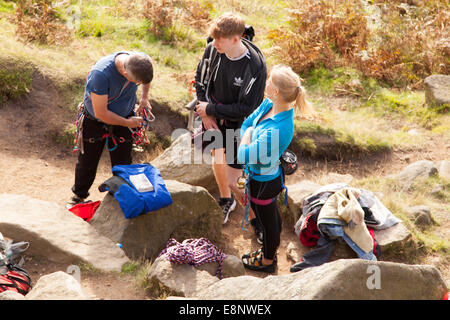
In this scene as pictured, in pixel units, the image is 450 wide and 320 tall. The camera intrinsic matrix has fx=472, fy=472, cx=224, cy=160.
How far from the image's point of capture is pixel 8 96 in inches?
274

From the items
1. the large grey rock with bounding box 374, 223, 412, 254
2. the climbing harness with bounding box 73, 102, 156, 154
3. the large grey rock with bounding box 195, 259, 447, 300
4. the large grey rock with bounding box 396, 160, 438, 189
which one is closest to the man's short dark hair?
the climbing harness with bounding box 73, 102, 156, 154

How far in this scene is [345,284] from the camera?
3137 mm

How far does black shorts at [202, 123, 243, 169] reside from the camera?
17.3ft

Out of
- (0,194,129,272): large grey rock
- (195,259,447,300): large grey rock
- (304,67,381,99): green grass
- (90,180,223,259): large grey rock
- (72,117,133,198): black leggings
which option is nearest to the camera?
(195,259,447,300): large grey rock

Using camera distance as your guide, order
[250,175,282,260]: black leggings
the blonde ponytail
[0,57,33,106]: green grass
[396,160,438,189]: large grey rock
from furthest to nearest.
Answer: [0,57,33,106]: green grass → [396,160,438,189]: large grey rock → [250,175,282,260]: black leggings → the blonde ponytail

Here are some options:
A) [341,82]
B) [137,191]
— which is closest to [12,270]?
[137,191]

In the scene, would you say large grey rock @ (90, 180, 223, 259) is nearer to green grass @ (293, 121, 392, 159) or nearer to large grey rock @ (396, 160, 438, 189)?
green grass @ (293, 121, 392, 159)

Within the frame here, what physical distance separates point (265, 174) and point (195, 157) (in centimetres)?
207

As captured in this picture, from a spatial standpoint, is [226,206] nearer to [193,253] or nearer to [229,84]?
[193,253]

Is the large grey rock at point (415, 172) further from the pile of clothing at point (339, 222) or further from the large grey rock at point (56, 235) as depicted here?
the large grey rock at point (56, 235)

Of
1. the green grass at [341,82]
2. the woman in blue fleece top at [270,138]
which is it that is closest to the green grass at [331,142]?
the green grass at [341,82]

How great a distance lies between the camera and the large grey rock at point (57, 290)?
345 cm

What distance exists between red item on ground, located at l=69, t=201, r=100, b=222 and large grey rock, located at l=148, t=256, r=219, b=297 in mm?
1289

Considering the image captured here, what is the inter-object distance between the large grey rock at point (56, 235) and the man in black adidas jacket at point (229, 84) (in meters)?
1.63
